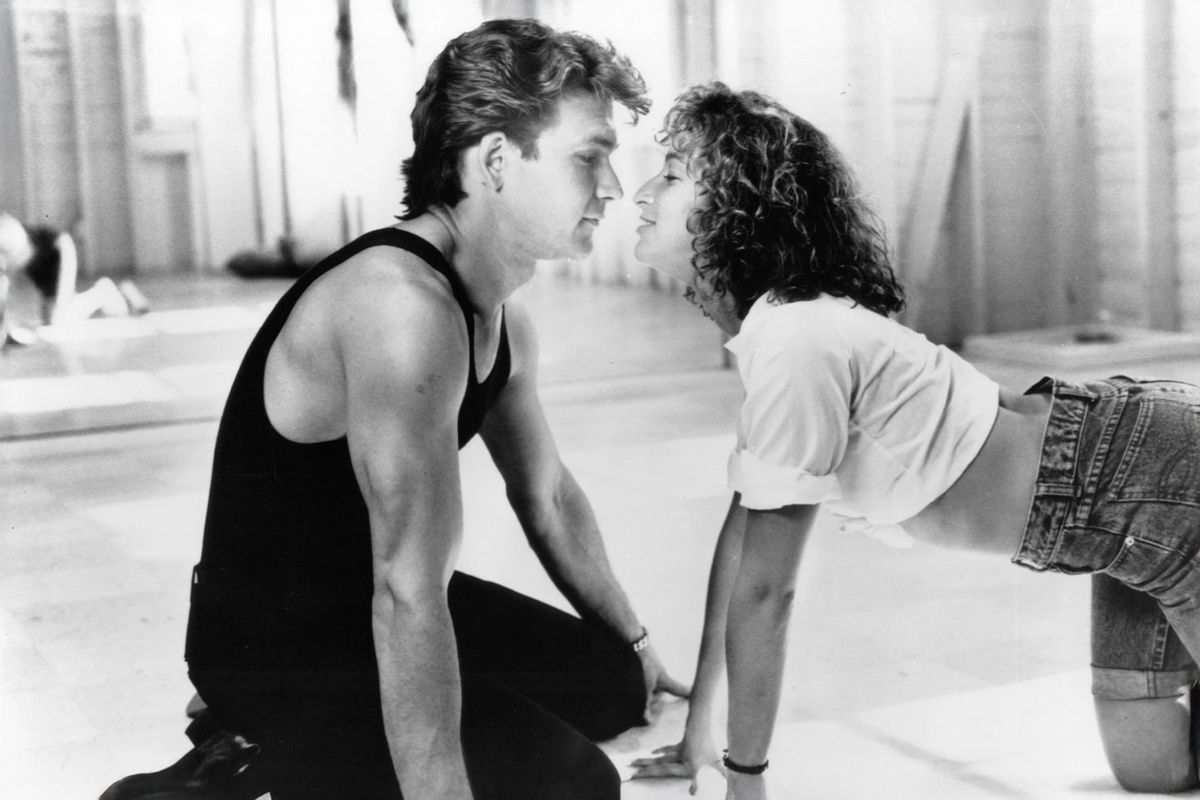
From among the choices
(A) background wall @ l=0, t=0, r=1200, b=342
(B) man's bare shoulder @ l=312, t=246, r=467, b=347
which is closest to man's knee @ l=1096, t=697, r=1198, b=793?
(A) background wall @ l=0, t=0, r=1200, b=342

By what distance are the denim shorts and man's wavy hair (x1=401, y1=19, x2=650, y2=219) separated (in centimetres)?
61

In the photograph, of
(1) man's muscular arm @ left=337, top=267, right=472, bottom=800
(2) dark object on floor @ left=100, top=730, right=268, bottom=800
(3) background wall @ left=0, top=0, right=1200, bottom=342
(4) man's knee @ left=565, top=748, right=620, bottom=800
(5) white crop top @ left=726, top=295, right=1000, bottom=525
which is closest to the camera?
(1) man's muscular arm @ left=337, top=267, right=472, bottom=800

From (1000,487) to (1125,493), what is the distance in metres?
0.13

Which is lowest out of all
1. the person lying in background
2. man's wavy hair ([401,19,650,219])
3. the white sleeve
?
the white sleeve

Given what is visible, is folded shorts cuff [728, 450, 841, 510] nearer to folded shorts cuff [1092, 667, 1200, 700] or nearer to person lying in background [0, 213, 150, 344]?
folded shorts cuff [1092, 667, 1200, 700]

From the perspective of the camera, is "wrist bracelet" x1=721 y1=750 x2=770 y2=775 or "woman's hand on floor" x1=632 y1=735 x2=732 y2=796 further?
"woman's hand on floor" x1=632 y1=735 x2=732 y2=796

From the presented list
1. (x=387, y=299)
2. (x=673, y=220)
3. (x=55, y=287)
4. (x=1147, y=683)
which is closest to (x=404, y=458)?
(x=387, y=299)

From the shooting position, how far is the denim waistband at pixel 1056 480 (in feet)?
4.81

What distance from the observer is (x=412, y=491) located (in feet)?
4.13

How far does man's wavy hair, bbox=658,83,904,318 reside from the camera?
143 centimetres

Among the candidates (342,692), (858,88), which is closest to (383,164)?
(342,692)

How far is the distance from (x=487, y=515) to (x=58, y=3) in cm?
114

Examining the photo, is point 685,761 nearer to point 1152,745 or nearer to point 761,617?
point 761,617

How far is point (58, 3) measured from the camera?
1708 mm
